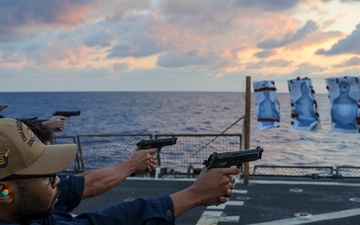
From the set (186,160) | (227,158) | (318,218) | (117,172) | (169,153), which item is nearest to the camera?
(227,158)

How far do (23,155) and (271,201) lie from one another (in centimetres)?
824

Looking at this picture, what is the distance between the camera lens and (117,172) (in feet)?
12.6

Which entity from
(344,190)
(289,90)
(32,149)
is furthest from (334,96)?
(32,149)

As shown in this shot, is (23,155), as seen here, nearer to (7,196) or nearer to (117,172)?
(7,196)

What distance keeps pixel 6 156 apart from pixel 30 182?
0.18 metres

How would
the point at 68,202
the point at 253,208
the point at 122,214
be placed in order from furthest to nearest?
the point at 253,208 < the point at 68,202 < the point at 122,214

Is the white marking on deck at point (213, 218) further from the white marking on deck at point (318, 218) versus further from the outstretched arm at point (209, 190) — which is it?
the outstretched arm at point (209, 190)

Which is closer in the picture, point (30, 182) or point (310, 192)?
point (30, 182)

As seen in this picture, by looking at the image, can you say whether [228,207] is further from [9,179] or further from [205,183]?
[9,179]

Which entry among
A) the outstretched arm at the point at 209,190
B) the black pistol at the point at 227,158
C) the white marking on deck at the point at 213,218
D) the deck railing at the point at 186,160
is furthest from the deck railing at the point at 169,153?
the outstretched arm at the point at 209,190

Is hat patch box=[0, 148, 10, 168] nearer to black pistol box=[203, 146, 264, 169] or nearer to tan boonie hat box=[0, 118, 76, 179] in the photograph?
tan boonie hat box=[0, 118, 76, 179]

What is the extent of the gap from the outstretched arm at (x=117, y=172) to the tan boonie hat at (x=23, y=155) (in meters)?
1.57

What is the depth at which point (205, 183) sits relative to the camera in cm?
245

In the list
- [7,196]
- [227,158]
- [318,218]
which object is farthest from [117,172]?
[318,218]
